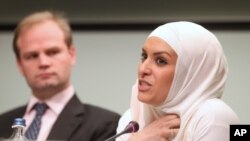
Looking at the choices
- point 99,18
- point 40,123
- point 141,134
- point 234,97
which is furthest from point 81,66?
point 141,134

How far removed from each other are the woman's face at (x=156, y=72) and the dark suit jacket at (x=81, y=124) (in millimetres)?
671

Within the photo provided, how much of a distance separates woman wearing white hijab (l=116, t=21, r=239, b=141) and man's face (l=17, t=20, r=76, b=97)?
0.86m

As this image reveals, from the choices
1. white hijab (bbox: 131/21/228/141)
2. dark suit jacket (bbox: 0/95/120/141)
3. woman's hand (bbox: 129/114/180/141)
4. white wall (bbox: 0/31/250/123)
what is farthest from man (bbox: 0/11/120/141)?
white hijab (bbox: 131/21/228/141)

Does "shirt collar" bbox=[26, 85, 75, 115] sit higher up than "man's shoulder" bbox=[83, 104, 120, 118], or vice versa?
"shirt collar" bbox=[26, 85, 75, 115]

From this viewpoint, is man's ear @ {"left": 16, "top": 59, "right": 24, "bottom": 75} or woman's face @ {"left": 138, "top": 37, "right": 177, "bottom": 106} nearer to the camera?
woman's face @ {"left": 138, "top": 37, "right": 177, "bottom": 106}

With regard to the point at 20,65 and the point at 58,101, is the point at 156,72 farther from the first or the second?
the point at 20,65

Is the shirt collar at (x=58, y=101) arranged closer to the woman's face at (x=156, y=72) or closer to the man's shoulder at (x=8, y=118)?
the man's shoulder at (x=8, y=118)

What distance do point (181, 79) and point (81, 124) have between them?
79 cm

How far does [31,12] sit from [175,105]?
53.4 inches

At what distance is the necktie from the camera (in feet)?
7.53

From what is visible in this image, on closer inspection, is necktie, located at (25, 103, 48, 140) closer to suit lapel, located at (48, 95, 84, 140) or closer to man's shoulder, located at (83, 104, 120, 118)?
suit lapel, located at (48, 95, 84, 140)

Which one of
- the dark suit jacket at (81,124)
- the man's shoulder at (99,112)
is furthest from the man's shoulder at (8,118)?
the man's shoulder at (99,112)

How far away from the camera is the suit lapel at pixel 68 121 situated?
2.28 meters

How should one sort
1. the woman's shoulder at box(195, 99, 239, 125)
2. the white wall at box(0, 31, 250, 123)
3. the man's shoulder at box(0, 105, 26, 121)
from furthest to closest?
the white wall at box(0, 31, 250, 123), the man's shoulder at box(0, 105, 26, 121), the woman's shoulder at box(195, 99, 239, 125)
